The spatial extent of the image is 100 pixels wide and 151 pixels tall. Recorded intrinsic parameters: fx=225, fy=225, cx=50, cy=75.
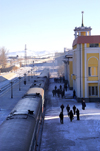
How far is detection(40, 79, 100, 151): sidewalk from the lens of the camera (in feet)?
42.8

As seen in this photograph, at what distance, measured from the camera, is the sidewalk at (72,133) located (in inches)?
514

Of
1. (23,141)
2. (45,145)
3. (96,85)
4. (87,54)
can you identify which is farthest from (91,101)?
(23,141)

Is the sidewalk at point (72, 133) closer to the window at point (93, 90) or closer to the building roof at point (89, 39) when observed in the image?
the window at point (93, 90)

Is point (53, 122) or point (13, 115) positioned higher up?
point (13, 115)

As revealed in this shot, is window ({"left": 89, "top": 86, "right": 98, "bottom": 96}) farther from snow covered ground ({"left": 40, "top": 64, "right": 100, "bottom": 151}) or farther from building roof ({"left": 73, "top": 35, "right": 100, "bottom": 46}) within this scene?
snow covered ground ({"left": 40, "top": 64, "right": 100, "bottom": 151})

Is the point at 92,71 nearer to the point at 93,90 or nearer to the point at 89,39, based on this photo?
the point at 93,90

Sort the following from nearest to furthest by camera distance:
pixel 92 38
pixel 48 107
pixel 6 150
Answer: pixel 6 150
pixel 48 107
pixel 92 38

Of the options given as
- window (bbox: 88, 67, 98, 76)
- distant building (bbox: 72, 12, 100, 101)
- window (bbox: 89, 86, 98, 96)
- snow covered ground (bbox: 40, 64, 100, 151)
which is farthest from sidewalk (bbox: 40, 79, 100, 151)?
window (bbox: 88, 67, 98, 76)

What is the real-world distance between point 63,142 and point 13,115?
5.04 m

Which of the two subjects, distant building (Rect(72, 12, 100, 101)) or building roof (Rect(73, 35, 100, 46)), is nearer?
building roof (Rect(73, 35, 100, 46))

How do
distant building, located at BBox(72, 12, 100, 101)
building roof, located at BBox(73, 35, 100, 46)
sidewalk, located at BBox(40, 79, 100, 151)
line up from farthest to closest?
distant building, located at BBox(72, 12, 100, 101) → building roof, located at BBox(73, 35, 100, 46) → sidewalk, located at BBox(40, 79, 100, 151)

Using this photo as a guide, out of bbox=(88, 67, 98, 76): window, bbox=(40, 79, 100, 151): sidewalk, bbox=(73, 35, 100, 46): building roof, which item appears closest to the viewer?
bbox=(40, 79, 100, 151): sidewalk

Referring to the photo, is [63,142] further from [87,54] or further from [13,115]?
[87,54]

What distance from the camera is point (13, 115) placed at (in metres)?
10.0
